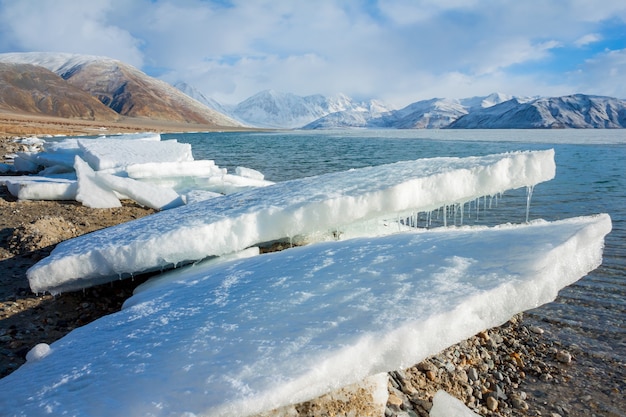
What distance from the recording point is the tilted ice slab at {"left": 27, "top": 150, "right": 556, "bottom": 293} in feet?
10.8

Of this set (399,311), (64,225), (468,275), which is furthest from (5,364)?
(64,225)

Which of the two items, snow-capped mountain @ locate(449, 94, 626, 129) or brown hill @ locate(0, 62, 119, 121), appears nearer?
brown hill @ locate(0, 62, 119, 121)

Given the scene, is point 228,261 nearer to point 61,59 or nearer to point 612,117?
point 612,117

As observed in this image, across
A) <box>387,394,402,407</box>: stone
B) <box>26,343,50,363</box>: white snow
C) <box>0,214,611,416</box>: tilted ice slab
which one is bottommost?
<box>387,394,402,407</box>: stone

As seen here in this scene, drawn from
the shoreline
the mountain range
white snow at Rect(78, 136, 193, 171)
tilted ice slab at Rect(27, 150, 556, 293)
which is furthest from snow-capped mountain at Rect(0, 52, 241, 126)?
tilted ice slab at Rect(27, 150, 556, 293)

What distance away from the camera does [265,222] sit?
3.39m

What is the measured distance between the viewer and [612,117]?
130 metres

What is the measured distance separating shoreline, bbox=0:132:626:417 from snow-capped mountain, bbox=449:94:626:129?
134m

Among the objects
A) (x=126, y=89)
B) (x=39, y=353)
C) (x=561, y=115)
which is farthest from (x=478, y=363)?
(x=126, y=89)

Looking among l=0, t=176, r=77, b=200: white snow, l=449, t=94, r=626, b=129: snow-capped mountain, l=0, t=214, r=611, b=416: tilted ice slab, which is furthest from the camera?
l=449, t=94, r=626, b=129: snow-capped mountain

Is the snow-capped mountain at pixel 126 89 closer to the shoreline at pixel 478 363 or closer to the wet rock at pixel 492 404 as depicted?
the shoreline at pixel 478 363

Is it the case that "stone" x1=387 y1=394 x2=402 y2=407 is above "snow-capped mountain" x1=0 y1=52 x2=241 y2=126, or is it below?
below

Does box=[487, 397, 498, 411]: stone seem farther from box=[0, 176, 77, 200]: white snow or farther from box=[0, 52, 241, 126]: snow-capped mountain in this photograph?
box=[0, 52, 241, 126]: snow-capped mountain

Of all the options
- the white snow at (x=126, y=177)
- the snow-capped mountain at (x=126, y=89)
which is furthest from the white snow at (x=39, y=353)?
the snow-capped mountain at (x=126, y=89)
